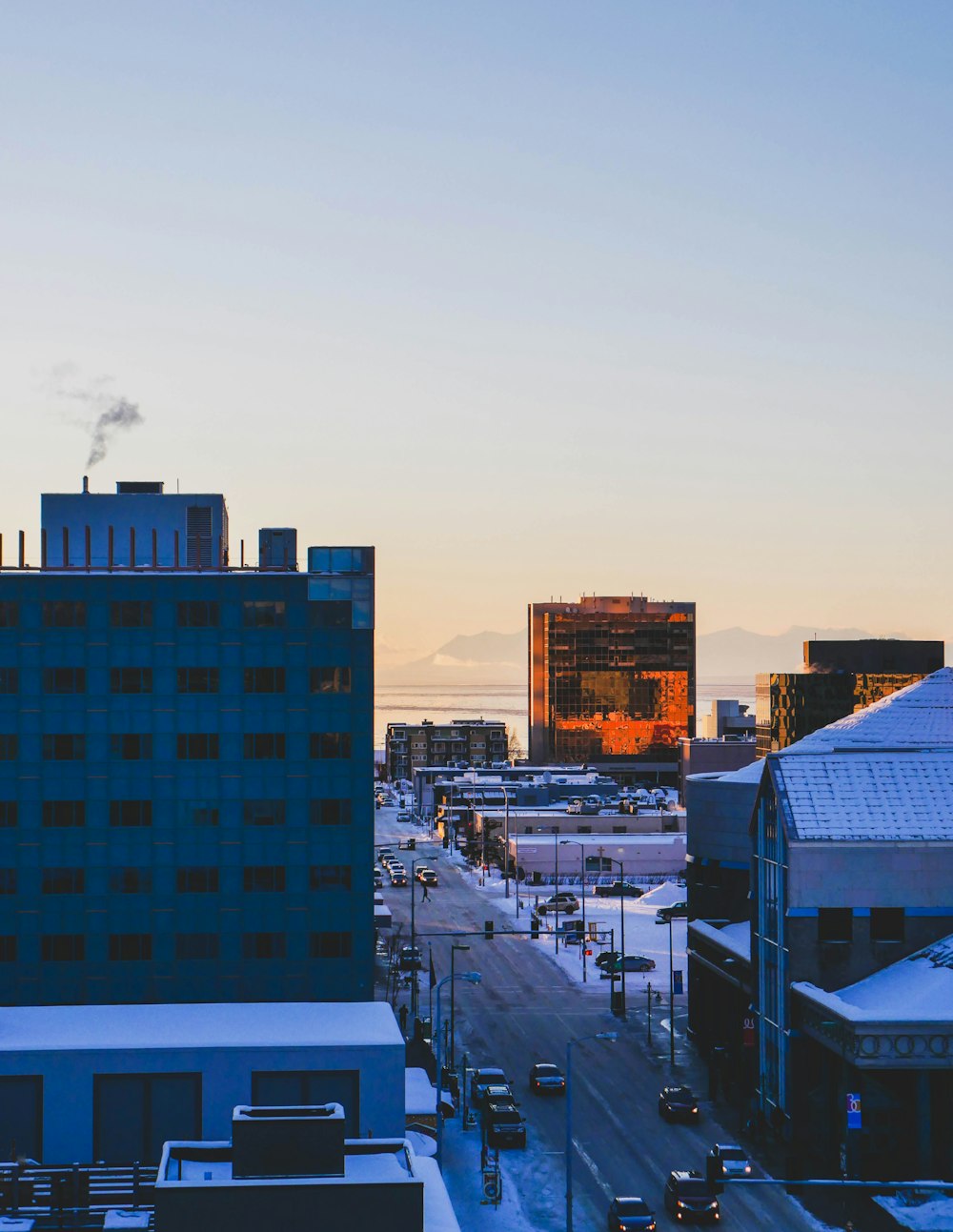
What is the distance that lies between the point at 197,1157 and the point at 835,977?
37241 millimetres

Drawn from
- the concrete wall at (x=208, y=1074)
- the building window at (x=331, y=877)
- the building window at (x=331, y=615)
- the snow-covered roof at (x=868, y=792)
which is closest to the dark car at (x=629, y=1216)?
the concrete wall at (x=208, y=1074)

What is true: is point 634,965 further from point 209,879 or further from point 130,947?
point 130,947

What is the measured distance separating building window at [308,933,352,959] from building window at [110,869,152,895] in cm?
947

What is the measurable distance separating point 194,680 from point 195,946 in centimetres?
1456

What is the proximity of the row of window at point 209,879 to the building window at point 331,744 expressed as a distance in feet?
20.1

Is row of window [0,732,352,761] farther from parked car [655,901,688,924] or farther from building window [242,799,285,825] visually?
parked car [655,901,688,924]

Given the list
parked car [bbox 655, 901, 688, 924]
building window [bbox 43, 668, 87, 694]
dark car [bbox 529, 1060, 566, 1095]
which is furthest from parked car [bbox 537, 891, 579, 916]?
building window [bbox 43, 668, 87, 694]

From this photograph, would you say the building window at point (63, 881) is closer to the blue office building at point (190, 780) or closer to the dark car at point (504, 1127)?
the blue office building at point (190, 780)

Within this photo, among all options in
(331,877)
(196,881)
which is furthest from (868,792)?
(196,881)

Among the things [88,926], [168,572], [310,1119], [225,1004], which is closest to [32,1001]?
[88,926]

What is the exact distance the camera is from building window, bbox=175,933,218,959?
81562mm

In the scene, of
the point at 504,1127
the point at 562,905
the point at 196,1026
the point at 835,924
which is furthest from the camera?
the point at 562,905

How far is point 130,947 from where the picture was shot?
8131cm

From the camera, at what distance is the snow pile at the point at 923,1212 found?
6062 centimetres
